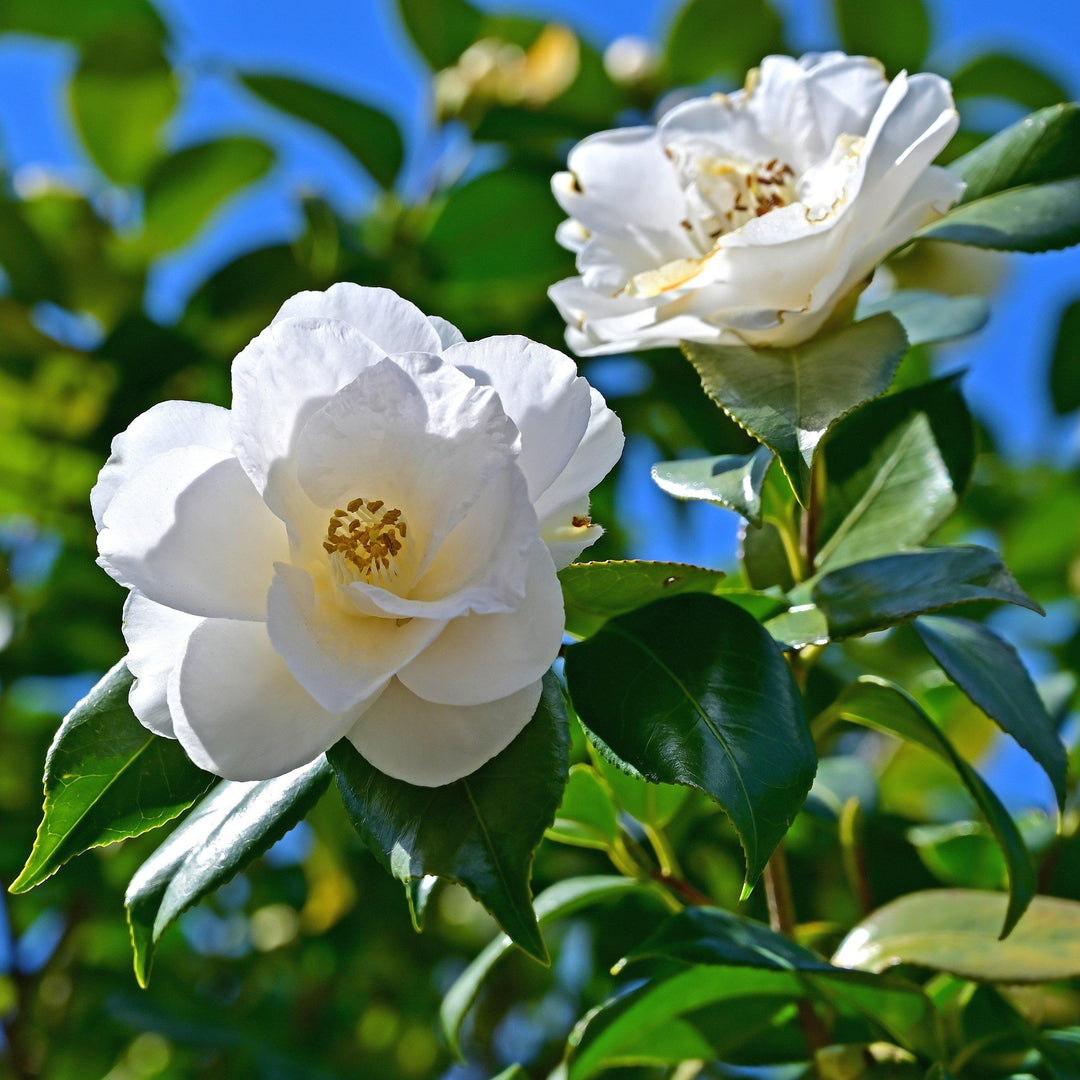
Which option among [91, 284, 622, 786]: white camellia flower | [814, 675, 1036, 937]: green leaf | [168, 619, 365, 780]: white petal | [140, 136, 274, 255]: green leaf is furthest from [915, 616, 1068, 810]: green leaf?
[140, 136, 274, 255]: green leaf

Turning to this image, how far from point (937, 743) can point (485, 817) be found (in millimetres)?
337

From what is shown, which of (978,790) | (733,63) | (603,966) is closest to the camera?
(978,790)

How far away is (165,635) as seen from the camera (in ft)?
1.85

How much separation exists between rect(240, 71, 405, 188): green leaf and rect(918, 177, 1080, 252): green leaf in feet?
3.14

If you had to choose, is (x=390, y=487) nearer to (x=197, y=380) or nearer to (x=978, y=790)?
(x=978, y=790)

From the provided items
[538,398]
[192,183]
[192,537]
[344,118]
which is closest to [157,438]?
[192,537]

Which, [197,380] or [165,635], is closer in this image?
[165,635]

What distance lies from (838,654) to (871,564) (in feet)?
2.79

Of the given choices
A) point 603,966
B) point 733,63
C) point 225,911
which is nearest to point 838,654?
point 603,966

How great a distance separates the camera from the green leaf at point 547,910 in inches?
33.2

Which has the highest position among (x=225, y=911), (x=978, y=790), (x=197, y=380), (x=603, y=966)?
(x=978, y=790)

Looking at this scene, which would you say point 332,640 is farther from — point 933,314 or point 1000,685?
point 933,314

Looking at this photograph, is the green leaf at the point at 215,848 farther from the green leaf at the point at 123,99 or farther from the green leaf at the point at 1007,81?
the green leaf at the point at 1007,81

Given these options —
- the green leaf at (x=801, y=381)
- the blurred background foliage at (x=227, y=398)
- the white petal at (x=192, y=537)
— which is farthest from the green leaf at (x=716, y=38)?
the white petal at (x=192, y=537)
